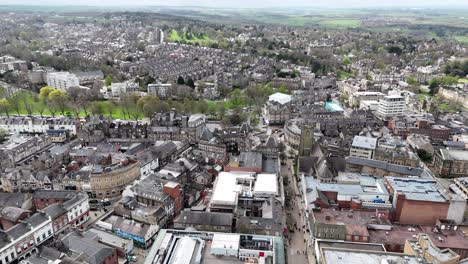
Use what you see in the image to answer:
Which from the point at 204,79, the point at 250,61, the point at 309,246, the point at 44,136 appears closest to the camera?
the point at 309,246

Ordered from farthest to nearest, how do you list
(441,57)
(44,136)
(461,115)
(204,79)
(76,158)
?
(441,57) < (204,79) < (461,115) < (44,136) < (76,158)

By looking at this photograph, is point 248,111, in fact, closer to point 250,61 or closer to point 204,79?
point 204,79

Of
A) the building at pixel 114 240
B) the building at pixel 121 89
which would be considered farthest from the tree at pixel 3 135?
the building at pixel 114 240

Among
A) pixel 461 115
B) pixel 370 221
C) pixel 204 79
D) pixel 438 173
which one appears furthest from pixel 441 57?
pixel 370 221

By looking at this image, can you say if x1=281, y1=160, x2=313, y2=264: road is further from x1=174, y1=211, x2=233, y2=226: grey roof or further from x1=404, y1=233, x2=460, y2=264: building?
x1=404, y1=233, x2=460, y2=264: building

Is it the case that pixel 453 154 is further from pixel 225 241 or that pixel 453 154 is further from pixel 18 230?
pixel 18 230

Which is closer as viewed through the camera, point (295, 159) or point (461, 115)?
point (295, 159)
